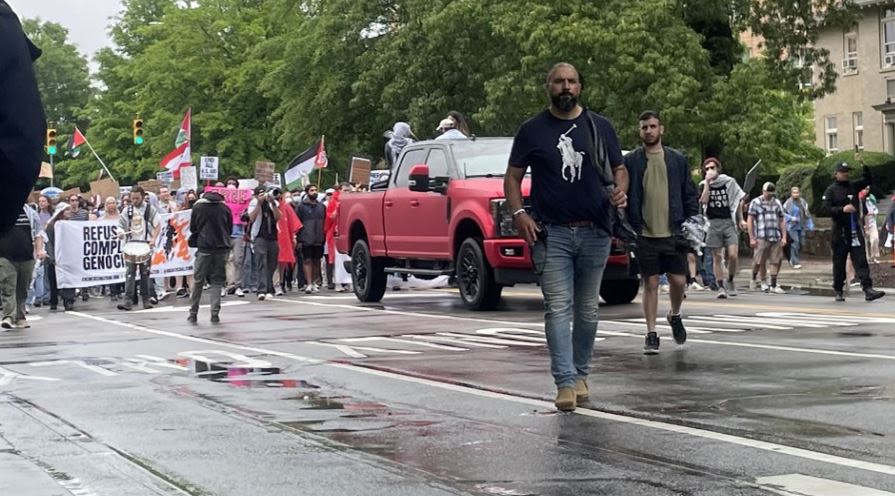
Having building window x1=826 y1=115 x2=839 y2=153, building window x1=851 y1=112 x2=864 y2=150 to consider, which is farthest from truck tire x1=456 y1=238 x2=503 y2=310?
building window x1=826 y1=115 x2=839 y2=153

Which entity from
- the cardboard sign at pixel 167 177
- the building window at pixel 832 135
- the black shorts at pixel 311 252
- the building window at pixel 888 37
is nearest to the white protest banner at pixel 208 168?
the cardboard sign at pixel 167 177

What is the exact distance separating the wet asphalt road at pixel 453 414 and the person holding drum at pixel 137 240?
28.2ft

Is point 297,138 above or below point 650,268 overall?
above

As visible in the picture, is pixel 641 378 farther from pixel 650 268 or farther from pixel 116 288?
pixel 116 288

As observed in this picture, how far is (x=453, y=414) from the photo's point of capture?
27.4 feet

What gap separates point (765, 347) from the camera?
1180 centimetres

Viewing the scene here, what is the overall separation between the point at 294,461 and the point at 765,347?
5.92 metres

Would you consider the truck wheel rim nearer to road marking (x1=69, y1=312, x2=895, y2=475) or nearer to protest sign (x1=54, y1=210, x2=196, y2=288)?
road marking (x1=69, y1=312, x2=895, y2=475)

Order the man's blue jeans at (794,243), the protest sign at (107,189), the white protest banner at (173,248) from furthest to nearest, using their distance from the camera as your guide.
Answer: the protest sign at (107,189) < the man's blue jeans at (794,243) < the white protest banner at (173,248)

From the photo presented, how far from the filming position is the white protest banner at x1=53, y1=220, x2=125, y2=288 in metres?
25.8

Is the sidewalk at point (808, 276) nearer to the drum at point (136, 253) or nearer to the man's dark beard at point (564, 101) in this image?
the drum at point (136, 253)

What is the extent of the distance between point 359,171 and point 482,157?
490 inches

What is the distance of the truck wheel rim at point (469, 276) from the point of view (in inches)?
709

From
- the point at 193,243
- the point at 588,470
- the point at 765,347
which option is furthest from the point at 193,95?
the point at 588,470
